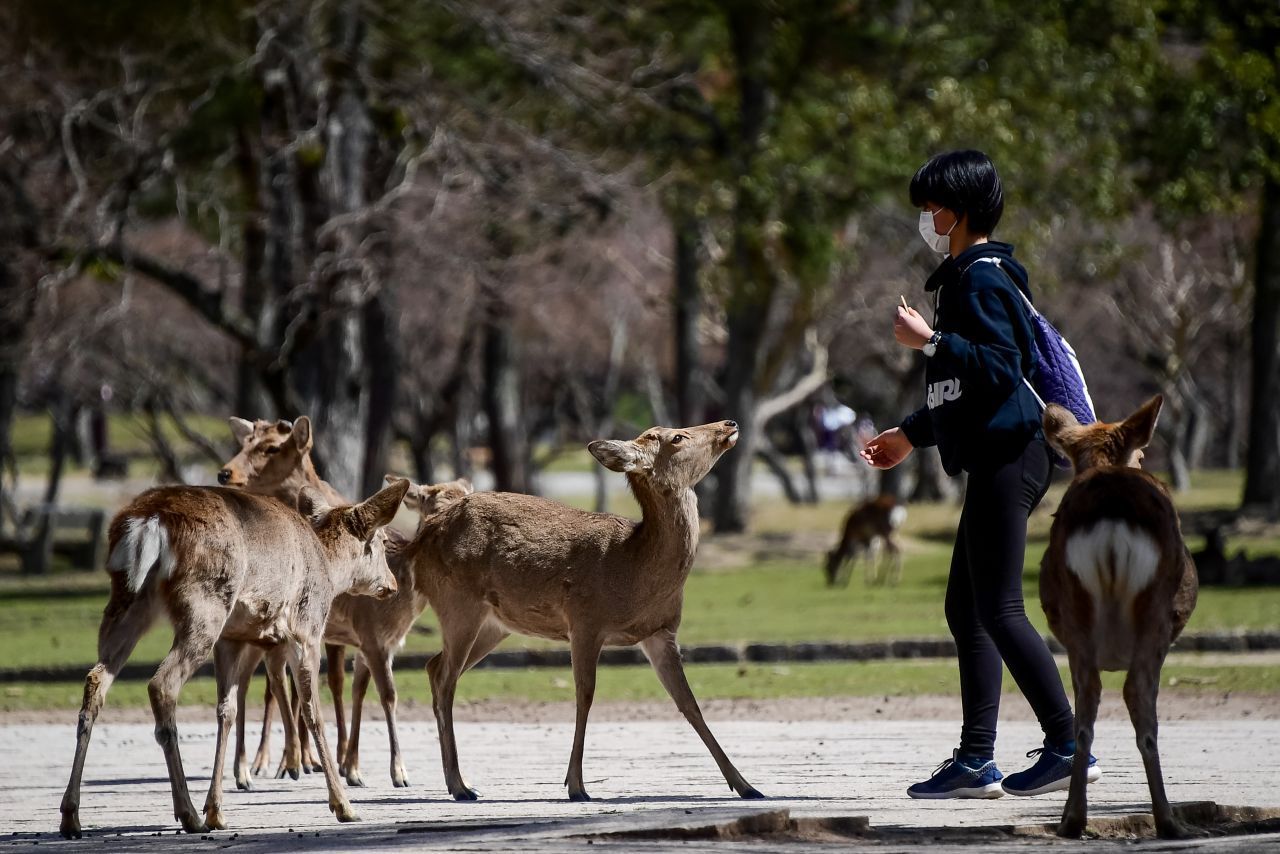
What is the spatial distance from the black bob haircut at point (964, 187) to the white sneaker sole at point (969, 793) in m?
2.32

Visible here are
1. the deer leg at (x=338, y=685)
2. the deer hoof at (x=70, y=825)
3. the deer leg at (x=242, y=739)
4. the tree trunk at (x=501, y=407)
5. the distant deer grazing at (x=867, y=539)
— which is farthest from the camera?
the tree trunk at (x=501, y=407)

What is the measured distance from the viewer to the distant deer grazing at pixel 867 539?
2880 cm

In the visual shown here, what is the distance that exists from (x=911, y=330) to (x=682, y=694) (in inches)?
81.2

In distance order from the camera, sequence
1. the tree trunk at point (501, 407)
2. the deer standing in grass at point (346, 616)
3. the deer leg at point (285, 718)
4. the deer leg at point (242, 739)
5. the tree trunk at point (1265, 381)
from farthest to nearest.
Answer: the tree trunk at point (501, 407)
the tree trunk at point (1265, 381)
the deer standing in grass at point (346, 616)
the deer leg at point (242, 739)
the deer leg at point (285, 718)

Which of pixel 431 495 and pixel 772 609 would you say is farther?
pixel 772 609

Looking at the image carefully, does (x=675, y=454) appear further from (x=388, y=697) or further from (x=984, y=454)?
(x=388, y=697)

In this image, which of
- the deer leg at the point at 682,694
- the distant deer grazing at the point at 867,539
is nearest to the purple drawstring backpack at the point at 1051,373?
the deer leg at the point at 682,694

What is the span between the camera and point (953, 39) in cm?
3200

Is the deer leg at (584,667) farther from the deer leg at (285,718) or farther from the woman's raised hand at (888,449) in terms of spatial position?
the woman's raised hand at (888,449)

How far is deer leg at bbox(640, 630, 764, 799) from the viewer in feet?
27.9

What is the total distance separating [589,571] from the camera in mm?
9164

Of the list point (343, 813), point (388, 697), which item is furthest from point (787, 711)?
point (343, 813)

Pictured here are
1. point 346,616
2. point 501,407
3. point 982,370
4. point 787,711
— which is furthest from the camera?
point 501,407

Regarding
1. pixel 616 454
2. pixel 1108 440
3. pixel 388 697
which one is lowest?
pixel 388 697
